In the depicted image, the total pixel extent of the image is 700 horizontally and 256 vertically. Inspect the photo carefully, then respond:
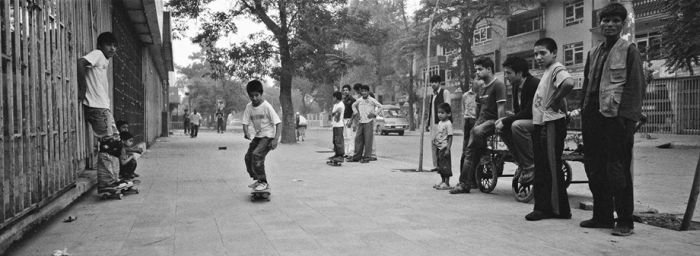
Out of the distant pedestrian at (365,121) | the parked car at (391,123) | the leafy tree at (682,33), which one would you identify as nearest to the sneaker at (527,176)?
the distant pedestrian at (365,121)

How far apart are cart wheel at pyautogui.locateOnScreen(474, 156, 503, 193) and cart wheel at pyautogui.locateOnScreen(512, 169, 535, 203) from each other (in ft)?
1.41

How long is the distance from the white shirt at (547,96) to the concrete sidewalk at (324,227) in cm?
101

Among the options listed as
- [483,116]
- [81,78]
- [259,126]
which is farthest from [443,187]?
[81,78]

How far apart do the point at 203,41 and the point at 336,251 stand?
19051mm

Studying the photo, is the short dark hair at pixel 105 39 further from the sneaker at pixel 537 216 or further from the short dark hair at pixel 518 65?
the sneaker at pixel 537 216

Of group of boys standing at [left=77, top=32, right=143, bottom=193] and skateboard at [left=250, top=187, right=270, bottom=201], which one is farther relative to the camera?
skateboard at [left=250, top=187, right=270, bottom=201]

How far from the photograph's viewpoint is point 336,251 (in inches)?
155

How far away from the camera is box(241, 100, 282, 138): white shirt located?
6.82m

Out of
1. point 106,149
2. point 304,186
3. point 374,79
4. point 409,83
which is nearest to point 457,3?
point 409,83

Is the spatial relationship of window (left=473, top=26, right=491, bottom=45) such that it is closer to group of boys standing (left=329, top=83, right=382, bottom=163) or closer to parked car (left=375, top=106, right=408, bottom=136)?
parked car (left=375, top=106, right=408, bottom=136)

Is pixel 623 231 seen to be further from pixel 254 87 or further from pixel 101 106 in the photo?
pixel 101 106

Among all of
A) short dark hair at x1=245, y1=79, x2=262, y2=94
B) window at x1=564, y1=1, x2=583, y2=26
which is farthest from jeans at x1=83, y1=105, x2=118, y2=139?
window at x1=564, y1=1, x2=583, y2=26

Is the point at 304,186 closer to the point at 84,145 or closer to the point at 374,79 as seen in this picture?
the point at 84,145

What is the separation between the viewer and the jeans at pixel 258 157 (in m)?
6.66
